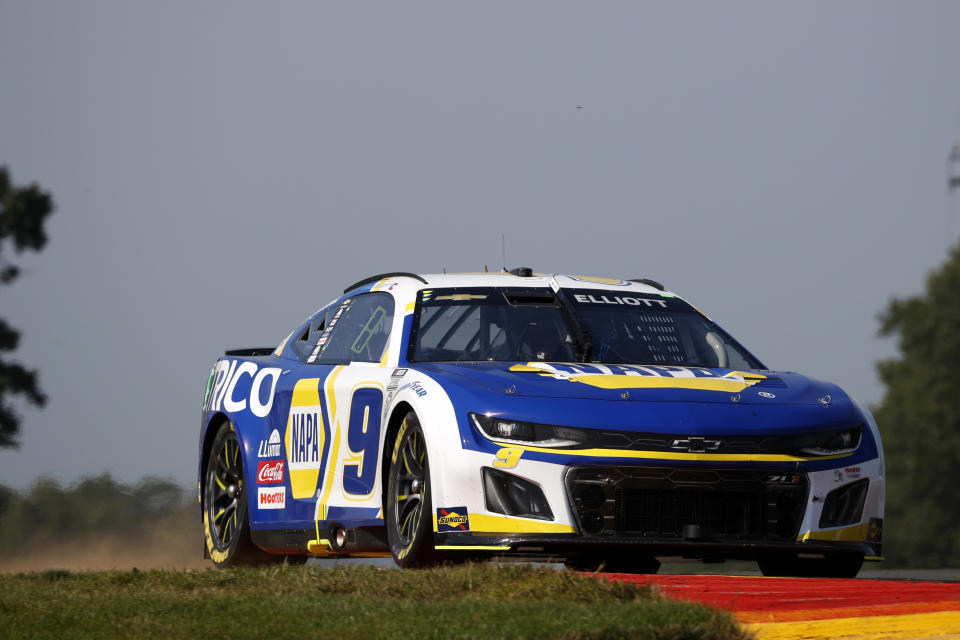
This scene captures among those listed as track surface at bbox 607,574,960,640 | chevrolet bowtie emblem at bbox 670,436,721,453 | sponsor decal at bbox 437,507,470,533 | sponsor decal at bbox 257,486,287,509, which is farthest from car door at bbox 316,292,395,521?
track surface at bbox 607,574,960,640

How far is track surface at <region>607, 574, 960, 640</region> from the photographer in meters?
5.32

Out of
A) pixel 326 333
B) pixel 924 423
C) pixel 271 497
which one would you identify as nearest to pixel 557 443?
pixel 271 497

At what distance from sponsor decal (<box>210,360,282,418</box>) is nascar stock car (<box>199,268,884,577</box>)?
0.75 ft

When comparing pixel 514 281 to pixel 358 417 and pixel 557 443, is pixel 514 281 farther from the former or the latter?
pixel 557 443

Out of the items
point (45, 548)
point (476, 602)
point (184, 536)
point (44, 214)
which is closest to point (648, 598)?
point (476, 602)

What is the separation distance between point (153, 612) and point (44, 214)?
40.4 metres

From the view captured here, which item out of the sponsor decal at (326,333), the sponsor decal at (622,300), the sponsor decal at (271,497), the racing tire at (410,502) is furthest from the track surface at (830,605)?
the sponsor decal at (326,333)

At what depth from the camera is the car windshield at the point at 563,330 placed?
8.88 metres

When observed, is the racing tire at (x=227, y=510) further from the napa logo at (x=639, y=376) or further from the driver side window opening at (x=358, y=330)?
the napa logo at (x=639, y=376)

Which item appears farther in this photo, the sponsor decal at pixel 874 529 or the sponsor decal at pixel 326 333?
the sponsor decal at pixel 326 333

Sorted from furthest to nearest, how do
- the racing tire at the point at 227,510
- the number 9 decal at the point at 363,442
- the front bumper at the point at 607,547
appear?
the racing tire at the point at 227,510 < the number 9 decal at the point at 363,442 < the front bumper at the point at 607,547

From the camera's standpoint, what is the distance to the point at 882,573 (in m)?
12.3

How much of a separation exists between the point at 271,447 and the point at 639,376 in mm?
2602

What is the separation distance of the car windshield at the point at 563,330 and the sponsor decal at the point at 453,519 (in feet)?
4.40
